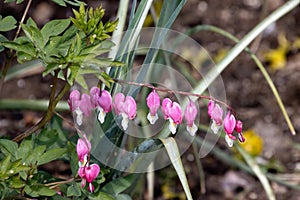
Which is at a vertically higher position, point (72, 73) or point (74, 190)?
point (72, 73)

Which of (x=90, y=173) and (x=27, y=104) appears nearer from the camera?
(x=90, y=173)

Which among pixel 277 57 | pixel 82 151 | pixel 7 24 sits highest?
pixel 7 24

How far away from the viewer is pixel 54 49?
3.77ft

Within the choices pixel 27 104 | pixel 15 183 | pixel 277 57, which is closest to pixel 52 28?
pixel 15 183

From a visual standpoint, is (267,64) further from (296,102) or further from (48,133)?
(48,133)

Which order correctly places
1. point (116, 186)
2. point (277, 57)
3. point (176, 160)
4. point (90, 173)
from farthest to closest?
point (277, 57)
point (116, 186)
point (176, 160)
point (90, 173)

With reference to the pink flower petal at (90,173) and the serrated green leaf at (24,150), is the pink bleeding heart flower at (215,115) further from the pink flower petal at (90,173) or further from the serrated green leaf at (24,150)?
the serrated green leaf at (24,150)

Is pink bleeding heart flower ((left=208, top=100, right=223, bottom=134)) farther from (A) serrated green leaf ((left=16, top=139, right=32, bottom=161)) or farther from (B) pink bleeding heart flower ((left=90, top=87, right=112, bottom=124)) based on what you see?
(A) serrated green leaf ((left=16, top=139, right=32, bottom=161))

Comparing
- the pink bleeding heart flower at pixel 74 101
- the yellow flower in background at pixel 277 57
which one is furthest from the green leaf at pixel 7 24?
the yellow flower in background at pixel 277 57

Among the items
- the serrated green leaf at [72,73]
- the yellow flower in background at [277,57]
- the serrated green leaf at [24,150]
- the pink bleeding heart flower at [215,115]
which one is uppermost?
the serrated green leaf at [72,73]

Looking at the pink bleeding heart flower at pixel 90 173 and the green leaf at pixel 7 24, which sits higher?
the green leaf at pixel 7 24

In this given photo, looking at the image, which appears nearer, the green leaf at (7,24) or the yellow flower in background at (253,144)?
the green leaf at (7,24)

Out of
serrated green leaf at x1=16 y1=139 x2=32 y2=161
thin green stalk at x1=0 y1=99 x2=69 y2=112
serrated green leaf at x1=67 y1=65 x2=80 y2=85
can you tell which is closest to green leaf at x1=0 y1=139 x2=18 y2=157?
serrated green leaf at x1=16 y1=139 x2=32 y2=161

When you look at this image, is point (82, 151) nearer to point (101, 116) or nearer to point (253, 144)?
point (101, 116)
